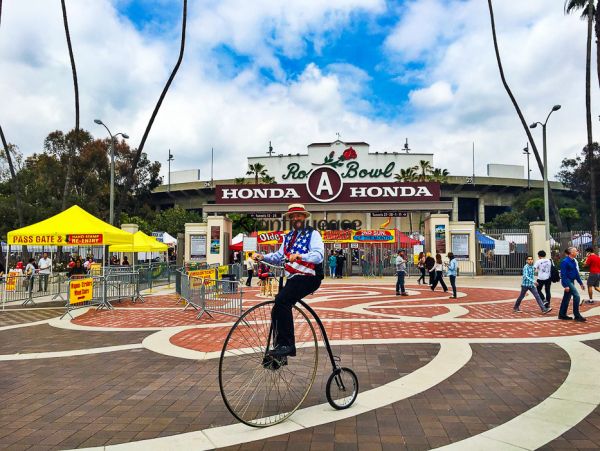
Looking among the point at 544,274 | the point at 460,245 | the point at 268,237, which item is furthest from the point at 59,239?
the point at 460,245

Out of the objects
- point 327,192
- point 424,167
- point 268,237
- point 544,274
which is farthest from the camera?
point 424,167

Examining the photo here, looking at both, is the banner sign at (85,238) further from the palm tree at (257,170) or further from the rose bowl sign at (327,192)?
the palm tree at (257,170)

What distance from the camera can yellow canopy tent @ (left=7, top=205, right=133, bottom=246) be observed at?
46.1ft

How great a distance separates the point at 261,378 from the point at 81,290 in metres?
9.45

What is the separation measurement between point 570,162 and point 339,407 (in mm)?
57609

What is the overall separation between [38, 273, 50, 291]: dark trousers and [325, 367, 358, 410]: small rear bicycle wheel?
616 inches

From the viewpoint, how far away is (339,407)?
15.4 ft

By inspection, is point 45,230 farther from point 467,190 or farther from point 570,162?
point 467,190

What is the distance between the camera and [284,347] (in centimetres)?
459

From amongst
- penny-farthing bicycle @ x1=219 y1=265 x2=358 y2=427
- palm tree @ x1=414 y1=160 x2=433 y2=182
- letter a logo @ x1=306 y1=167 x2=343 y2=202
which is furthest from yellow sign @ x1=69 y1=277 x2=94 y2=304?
palm tree @ x1=414 y1=160 x2=433 y2=182

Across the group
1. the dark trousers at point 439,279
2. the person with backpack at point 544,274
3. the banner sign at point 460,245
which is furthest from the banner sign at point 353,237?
the person with backpack at point 544,274

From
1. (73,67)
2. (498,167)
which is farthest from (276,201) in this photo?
(498,167)

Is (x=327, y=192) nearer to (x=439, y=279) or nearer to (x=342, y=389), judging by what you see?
(x=439, y=279)

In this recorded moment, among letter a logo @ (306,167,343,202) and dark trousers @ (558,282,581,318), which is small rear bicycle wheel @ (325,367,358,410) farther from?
letter a logo @ (306,167,343,202)
